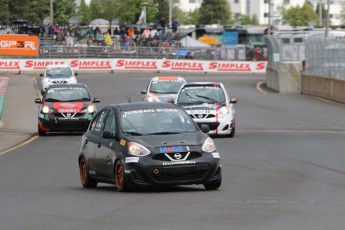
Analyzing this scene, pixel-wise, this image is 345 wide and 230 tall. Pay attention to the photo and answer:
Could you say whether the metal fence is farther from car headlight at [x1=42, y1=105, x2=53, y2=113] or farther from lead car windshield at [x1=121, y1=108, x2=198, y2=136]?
lead car windshield at [x1=121, y1=108, x2=198, y2=136]

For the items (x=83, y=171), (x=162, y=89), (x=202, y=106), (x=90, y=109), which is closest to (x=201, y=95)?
(x=202, y=106)

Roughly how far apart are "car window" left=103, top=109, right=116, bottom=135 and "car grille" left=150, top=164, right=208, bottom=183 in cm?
132

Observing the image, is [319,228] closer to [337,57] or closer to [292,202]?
[292,202]

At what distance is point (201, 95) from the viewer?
2873cm

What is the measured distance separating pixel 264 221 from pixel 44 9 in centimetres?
8967

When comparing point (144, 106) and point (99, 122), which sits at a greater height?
point (144, 106)

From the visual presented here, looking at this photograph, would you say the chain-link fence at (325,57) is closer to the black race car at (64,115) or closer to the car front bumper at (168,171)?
the black race car at (64,115)

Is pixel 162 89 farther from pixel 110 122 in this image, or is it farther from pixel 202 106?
pixel 110 122

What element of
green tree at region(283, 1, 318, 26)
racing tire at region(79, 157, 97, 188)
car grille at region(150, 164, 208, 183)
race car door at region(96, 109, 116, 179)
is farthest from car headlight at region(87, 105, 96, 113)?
green tree at region(283, 1, 318, 26)

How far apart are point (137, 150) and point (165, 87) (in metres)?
22.3

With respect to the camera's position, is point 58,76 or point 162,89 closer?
point 162,89

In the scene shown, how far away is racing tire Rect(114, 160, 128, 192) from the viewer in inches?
558

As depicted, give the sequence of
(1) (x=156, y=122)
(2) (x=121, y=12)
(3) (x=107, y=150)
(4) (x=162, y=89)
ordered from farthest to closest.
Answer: (2) (x=121, y=12) < (4) (x=162, y=89) < (3) (x=107, y=150) < (1) (x=156, y=122)

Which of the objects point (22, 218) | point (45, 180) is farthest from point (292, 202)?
point (45, 180)
